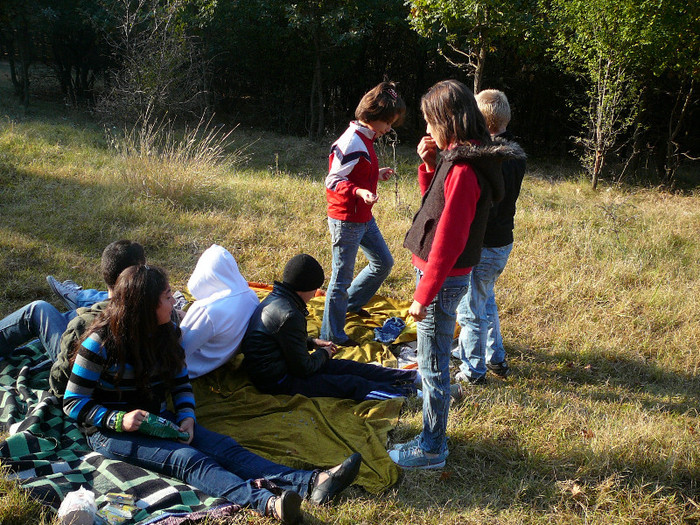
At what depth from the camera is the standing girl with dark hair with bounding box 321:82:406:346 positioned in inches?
160

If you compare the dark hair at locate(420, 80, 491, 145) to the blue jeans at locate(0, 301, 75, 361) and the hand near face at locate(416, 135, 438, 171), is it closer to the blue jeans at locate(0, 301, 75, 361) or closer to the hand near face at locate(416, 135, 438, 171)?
the hand near face at locate(416, 135, 438, 171)

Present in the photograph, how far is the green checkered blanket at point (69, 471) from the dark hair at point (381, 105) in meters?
2.58

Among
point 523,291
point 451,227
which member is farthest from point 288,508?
point 523,291

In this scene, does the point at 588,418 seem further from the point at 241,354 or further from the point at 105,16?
the point at 105,16

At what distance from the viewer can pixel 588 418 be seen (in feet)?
12.4

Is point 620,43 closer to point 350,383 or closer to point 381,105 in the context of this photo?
point 381,105

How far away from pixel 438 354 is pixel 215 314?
1.55 m

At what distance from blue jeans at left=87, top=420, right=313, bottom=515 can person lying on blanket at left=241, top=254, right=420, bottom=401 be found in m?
0.79

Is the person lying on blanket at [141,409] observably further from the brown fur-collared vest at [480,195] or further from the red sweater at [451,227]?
the brown fur-collared vest at [480,195]

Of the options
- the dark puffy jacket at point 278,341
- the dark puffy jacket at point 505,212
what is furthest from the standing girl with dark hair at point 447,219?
the dark puffy jacket at point 278,341

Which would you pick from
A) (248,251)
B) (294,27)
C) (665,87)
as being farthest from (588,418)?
(294,27)

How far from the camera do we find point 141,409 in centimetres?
308

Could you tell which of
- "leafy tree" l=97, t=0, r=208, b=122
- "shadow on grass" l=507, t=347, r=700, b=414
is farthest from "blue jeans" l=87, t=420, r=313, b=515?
"leafy tree" l=97, t=0, r=208, b=122

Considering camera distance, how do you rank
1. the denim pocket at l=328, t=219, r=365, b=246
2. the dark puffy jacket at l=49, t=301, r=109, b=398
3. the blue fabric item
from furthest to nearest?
the blue fabric item < the denim pocket at l=328, t=219, r=365, b=246 < the dark puffy jacket at l=49, t=301, r=109, b=398
